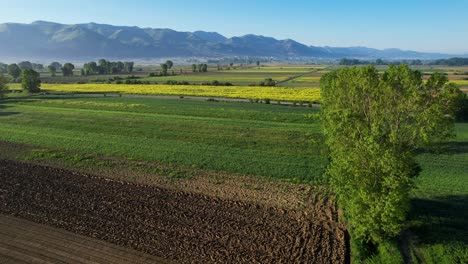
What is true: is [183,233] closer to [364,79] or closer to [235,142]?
[364,79]

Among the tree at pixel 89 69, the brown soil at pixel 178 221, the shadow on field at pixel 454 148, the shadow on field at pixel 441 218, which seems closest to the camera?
the brown soil at pixel 178 221

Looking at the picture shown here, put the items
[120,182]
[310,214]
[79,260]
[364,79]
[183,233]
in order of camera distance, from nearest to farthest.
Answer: [79,260] < [183,233] < [310,214] < [364,79] < [120,182]

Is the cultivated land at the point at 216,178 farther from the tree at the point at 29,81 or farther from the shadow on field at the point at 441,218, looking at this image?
the tree at the point at 29,81

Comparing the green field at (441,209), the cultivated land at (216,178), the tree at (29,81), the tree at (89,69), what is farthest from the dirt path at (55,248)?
the tree at (89,69)

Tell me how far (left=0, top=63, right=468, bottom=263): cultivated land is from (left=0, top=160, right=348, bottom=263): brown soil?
0.10m

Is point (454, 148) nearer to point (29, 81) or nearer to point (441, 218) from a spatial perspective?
point (441, 218)

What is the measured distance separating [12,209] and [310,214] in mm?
21103

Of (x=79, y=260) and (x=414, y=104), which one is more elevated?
(x=414, y=104)

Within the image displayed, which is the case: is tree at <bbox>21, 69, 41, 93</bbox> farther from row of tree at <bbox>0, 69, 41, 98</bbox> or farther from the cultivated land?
the cultivated land

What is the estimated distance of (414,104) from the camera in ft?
81.8

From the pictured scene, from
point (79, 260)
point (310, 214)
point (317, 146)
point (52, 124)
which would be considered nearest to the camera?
point (79, 260)

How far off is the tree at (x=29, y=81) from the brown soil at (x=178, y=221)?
236ft

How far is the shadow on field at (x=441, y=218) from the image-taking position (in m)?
22.8

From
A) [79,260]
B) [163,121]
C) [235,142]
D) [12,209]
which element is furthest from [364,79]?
[163,121]
